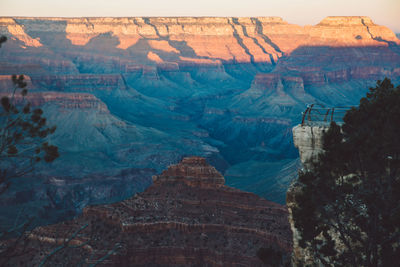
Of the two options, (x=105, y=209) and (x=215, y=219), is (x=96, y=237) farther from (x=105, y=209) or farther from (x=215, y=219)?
(x=215, y=219)

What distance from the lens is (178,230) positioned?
33875mm

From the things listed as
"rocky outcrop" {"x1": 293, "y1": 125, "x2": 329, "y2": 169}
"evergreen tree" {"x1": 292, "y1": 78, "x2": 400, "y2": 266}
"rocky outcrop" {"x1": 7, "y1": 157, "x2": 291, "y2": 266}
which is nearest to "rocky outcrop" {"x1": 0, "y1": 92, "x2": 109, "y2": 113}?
"rocky outcrop" {"x1": 7, "y1": 157, "x2": 291, "y2": 266}

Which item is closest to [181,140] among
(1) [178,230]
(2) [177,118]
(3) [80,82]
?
(2) [177,118]

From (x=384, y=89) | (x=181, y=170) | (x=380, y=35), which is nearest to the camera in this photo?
(x=384, y=89)

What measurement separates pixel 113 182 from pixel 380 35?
5188 inches

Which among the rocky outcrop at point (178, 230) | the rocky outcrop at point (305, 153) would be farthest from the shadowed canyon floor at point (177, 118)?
the rocky outcrop at point (305, 153)

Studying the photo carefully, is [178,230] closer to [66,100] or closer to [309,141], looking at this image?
[309,141]

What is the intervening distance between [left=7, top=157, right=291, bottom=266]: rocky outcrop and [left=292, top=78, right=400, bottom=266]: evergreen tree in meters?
14.8

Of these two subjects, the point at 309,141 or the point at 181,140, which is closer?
the point at 309,141

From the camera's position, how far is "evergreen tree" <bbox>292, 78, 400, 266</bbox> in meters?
14.7

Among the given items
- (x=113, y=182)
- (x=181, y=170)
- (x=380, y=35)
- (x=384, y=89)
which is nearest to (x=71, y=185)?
(x=113, y=182)

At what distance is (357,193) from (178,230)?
2025 centimetres

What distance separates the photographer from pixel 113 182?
81625 mm

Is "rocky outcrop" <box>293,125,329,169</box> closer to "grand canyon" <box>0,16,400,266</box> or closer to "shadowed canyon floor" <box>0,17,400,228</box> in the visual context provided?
"grand canyon" <box>0,16,400,266</box>
